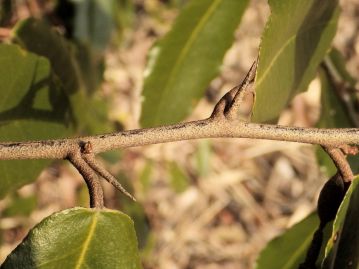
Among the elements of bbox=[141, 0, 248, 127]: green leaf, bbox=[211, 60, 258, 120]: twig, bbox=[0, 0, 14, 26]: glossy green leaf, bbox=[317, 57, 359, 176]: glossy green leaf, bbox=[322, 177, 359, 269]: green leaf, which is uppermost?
bbox=[0, 0, 14, 26]: glossy green leaf

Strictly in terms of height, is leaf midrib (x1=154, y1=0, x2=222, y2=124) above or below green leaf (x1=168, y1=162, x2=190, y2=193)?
below

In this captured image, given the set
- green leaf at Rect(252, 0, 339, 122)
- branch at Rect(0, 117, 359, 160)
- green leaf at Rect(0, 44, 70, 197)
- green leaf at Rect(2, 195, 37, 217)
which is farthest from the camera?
green leaf at Rect(2, 195, 37, 217)

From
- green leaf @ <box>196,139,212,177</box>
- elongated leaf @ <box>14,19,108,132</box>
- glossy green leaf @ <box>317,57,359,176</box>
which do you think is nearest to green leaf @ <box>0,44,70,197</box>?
elongated leaf @ <box>14,19,108,132</box>

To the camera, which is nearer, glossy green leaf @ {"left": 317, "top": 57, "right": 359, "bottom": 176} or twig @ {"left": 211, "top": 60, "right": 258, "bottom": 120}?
twig @ {"left": 211, "top": 60, "right": 258, "bottom": 120}

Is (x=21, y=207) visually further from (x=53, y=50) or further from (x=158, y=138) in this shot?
(x=158, y=138)

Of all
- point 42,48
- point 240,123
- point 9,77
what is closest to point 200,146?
point 42,48

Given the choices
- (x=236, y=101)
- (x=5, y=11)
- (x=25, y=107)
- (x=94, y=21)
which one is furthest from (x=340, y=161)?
(x=94, y=21)

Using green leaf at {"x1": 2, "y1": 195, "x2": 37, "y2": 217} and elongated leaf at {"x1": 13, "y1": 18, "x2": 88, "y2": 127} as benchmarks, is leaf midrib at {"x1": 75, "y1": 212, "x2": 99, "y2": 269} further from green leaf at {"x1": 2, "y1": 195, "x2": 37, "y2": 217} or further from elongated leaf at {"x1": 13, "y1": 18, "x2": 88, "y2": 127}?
green leaf at {"x1": 2, "y1": 195, "x2": 37, "y2": 217}

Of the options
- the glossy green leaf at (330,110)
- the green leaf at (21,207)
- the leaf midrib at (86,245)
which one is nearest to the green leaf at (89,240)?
the leaf midrib at (86,245)

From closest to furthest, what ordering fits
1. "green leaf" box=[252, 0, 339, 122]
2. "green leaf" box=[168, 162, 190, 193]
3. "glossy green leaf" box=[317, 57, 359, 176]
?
1. "green leaf" box=[252, 0, 339, 122]
2. "glossy green leaf" box=[317, 57, 359, 176]
3. "green leaf" box=[168, 162, 190, 193]
